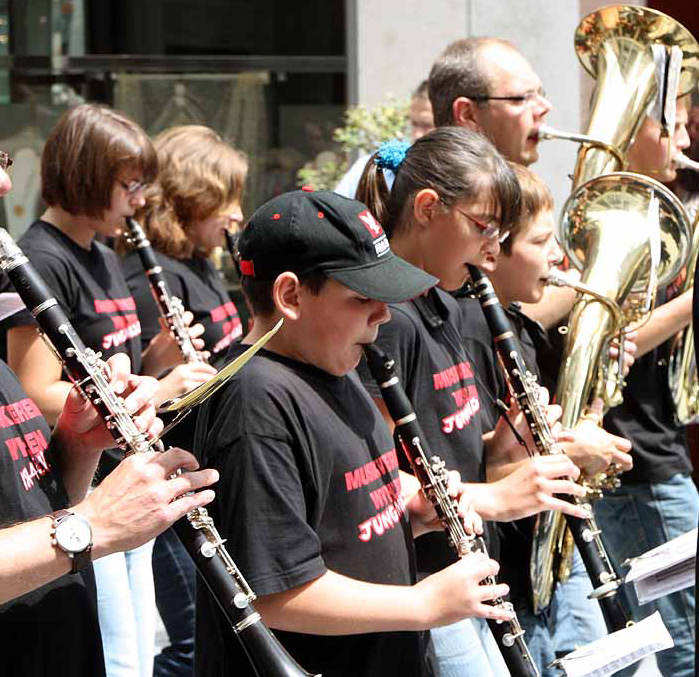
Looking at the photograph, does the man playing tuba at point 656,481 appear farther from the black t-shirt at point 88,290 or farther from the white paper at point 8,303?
the white paper at point 8,303

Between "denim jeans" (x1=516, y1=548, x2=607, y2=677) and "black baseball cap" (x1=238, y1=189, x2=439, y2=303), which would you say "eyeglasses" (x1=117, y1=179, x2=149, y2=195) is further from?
"denim jeans" (x1=516, y1=548, x2=607, y2=677)

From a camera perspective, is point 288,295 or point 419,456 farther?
point 419,456

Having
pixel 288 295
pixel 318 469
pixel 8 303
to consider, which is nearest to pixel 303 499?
pixel 318 469

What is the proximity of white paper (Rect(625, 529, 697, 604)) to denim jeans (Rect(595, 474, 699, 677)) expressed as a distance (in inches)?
35.5

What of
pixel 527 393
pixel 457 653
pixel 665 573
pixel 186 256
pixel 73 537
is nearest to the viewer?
pixel 73 537

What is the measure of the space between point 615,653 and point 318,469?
765 mm

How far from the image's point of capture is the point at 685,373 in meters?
3.84

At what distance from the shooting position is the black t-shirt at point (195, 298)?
4160mm

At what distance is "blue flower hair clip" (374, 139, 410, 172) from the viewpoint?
9.88 ft

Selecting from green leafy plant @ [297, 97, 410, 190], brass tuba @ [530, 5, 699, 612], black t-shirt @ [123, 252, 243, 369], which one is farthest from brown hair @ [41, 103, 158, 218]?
green leafy plant @ [297, 97, 410, 190]

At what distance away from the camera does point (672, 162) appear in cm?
402

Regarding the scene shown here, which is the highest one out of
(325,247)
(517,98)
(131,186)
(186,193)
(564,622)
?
(517,98)

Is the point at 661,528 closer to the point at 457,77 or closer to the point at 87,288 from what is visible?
the point at 457,77

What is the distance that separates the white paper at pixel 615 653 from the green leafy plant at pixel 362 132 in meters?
4.00
